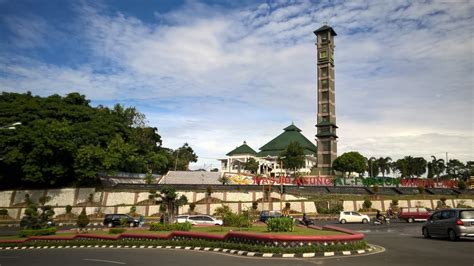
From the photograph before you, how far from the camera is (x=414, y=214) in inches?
1517

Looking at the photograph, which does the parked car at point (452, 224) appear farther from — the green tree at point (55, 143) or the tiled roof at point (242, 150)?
the tiled roof at point (242, 150)

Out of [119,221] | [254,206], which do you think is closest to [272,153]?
[254,206]

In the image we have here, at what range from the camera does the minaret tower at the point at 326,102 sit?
9744cm

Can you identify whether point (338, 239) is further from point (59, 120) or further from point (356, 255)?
point (59, 120)

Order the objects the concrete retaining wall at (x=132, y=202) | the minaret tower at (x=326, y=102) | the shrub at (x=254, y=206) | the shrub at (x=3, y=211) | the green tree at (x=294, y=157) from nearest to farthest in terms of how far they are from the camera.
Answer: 1. the shrub at (x=3, y=211)
2. the shrub at (x=254, y=206)
3. the concrete retaining wall at (x=132, y=202)
4. the green tree at (x=294, y=157)
5. the minaret tower at (x=326, y=102)

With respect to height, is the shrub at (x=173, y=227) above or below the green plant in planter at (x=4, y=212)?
above

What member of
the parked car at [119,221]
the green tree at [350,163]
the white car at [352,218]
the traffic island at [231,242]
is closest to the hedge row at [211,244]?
the traffic island at [231,242]

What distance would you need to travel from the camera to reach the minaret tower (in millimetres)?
97438

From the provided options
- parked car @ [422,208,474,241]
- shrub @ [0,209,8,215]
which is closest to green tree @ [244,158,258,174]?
shrub @ [0,209,8,215]

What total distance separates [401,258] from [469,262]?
80.9 inches

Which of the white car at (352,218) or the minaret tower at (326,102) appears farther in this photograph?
the minaret tower at (326,102)

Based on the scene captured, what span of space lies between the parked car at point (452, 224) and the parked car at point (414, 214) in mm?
19478

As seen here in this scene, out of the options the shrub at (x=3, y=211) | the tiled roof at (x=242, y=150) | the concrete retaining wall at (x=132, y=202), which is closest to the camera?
the shrub at (x=3, y=211)

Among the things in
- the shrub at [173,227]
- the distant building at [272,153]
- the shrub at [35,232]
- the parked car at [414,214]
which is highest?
the distant building at [272,153]
